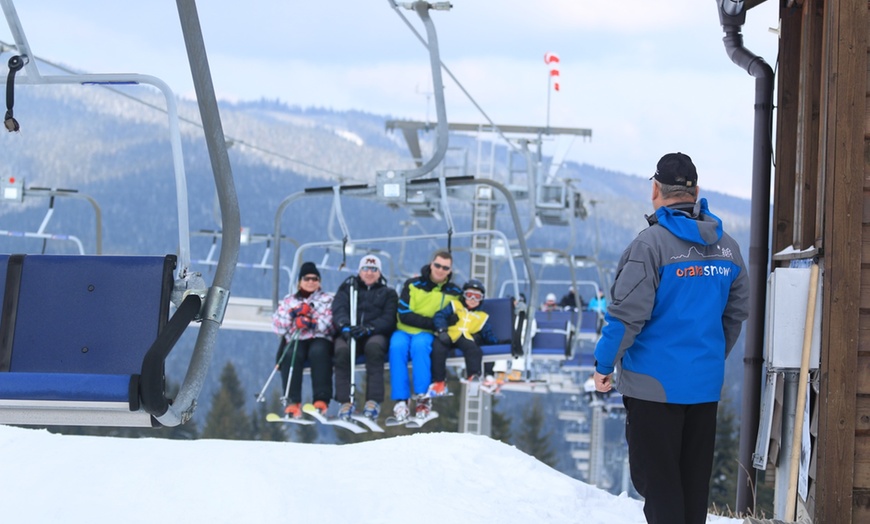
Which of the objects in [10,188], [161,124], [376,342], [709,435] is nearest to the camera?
[709,435]

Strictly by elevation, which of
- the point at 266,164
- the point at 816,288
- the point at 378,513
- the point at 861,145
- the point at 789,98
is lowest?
the point at 378,513

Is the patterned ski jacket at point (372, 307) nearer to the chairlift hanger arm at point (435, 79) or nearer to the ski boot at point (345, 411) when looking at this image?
the ski boot at point (345, 411)

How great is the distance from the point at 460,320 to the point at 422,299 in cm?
35

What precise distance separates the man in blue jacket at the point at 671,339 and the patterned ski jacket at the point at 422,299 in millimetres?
4933

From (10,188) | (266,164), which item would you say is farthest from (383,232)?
(10,188)

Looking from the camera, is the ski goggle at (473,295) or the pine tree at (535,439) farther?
the pine tree at (535,439)

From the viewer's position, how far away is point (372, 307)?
8.96 metres

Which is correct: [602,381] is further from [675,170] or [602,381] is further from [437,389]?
[437,389]

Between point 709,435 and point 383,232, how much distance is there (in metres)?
115

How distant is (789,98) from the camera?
6.02 m

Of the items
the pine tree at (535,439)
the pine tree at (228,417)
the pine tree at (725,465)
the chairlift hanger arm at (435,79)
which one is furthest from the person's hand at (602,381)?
the pine tree at (535,439)

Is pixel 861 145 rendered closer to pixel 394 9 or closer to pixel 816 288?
pixel 816 288

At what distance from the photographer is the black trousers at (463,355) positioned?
29.5 ft

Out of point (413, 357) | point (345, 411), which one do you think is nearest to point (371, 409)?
point (345, 411)
